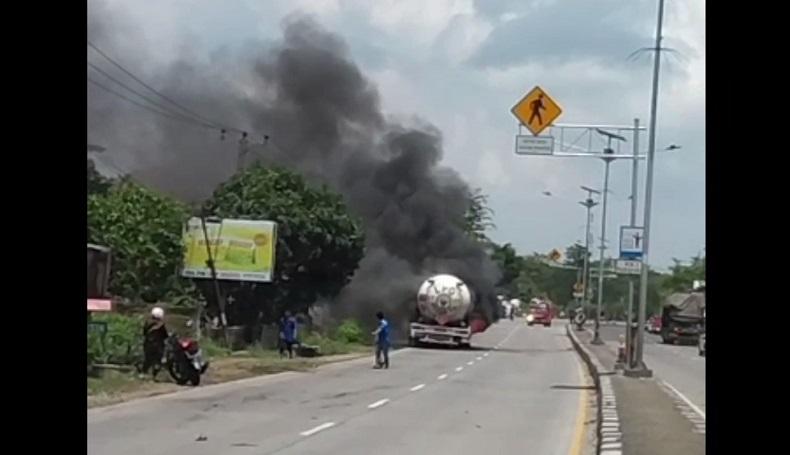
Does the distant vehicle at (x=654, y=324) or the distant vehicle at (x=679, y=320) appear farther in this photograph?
the distant vehicle at (x=654, y=324)

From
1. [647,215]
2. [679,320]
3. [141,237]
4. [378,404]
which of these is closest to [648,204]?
[647,215]

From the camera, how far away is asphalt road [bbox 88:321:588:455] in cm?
1630

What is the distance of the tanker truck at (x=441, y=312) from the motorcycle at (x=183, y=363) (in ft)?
76.2

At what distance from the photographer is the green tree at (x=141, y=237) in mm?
43000

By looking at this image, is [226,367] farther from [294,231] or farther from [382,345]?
[294,231]

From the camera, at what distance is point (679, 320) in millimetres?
59625

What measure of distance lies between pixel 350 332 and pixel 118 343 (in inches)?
716

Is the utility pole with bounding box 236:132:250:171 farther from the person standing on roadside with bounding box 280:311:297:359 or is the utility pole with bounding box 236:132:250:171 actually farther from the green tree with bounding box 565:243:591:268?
the green tree with bounding box 565:243:591:268

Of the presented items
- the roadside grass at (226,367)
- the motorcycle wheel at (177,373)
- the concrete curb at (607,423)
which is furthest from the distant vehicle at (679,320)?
the motorcycle wheel at (177,373)

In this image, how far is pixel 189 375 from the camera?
2727cm

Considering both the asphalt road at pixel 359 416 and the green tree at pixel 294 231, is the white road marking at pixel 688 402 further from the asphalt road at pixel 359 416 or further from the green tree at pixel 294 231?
the green tree at pixel 294 231
